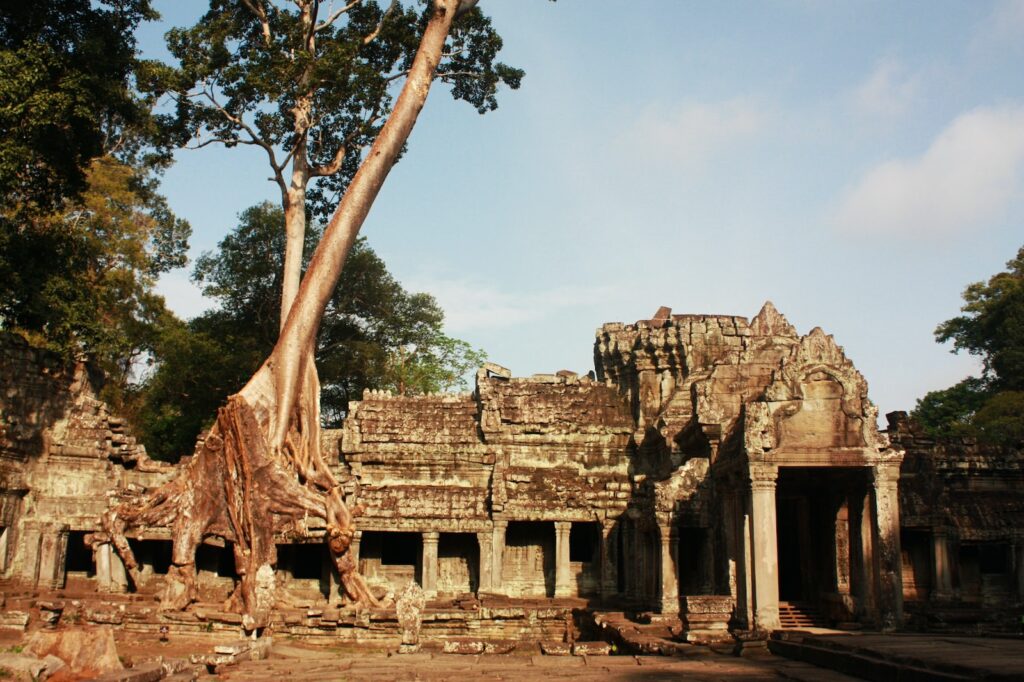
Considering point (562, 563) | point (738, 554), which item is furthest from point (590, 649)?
point (562, 563)

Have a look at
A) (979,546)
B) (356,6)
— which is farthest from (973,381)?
(356,6)

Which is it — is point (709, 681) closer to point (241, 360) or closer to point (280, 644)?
point (280, 644)

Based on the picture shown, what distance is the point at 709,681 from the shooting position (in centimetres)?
899

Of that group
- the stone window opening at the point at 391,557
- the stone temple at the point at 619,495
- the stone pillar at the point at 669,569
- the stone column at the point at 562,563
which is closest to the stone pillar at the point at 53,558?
the stone temple at the point at 619,495

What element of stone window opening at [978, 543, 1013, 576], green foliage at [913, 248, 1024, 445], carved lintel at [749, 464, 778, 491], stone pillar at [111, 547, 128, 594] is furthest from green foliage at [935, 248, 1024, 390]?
stone pillar at [111, 547, 128, 594]

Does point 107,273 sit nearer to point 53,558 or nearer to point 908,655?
point 53,558

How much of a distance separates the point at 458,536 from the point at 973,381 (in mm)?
30093

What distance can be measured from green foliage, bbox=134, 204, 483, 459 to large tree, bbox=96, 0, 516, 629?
14752mm

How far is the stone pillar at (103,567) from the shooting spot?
62.3 ft

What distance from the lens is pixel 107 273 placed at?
2878cm

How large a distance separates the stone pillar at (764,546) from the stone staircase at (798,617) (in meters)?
1.21

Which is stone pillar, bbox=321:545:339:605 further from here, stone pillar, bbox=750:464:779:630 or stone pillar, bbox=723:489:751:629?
stone pillar, bbox=750:464:779:630

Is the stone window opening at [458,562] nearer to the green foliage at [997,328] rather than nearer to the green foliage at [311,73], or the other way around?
the green foliage at [311,73]

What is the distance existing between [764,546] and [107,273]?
23.7m
